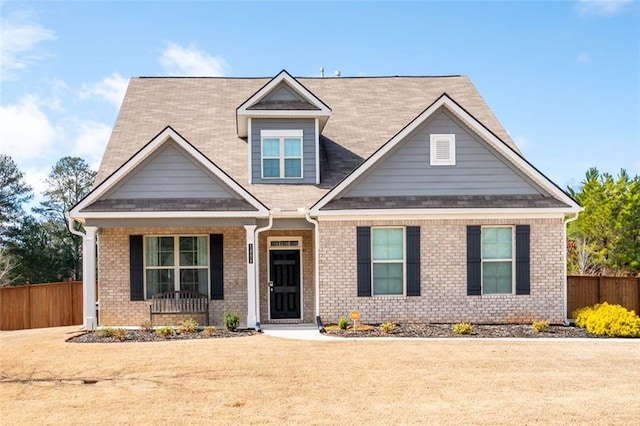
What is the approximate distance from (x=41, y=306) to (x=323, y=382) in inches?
555

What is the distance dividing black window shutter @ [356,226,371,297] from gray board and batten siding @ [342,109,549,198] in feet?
4.40

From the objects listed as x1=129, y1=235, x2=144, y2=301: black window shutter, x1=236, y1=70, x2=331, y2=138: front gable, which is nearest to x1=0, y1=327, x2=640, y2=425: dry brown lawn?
x1=129, y1=235, x2=144, y2=301: black window shutter

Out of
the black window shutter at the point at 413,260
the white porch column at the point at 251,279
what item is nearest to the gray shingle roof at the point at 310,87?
the white porch column at the point at 251,279

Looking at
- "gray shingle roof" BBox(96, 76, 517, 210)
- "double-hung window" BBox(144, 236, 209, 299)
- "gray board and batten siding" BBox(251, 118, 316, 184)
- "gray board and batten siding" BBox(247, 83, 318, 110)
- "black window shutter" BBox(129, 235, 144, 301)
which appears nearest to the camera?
"black window shutter" BBox(129, 235, 144, 301)

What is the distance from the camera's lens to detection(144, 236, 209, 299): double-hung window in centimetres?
1791

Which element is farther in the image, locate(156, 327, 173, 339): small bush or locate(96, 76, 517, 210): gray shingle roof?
locate(96, 76, 517, 210): gray shingle roof

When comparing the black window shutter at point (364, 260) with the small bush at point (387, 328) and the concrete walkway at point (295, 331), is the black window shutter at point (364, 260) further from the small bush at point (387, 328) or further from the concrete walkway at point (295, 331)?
the concrete walkway at point (295, 331)

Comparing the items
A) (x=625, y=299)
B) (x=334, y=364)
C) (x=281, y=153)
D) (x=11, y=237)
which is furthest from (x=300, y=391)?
(x=11, y=237)

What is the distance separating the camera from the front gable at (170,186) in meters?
16.9

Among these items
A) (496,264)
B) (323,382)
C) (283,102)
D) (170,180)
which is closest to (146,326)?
(170,180)

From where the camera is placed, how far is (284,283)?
1866cm

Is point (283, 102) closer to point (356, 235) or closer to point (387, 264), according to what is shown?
point (356, 235)

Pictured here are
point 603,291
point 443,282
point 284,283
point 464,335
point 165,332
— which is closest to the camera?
point 165,332

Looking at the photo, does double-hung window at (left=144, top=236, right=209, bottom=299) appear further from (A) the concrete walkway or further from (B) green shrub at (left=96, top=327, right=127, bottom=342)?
(B) green shrub at (left=96, top=327, right=127, bottom=342)
